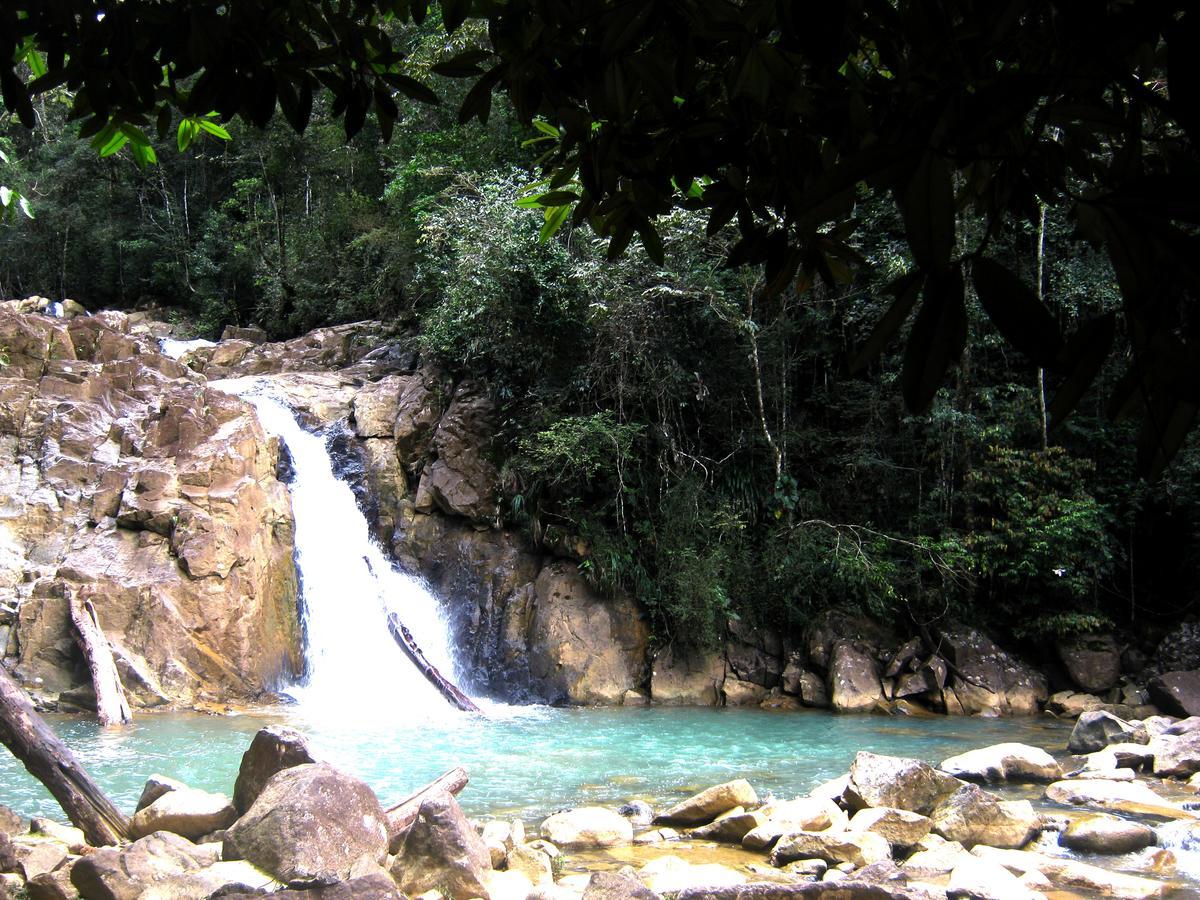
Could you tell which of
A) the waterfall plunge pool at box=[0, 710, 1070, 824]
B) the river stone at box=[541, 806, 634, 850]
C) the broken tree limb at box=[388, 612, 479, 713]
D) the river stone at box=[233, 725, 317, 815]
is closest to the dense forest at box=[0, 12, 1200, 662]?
the waterfall plunge pool at box=[0, 710, 1070, 824]

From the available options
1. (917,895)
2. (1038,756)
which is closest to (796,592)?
(1038,756)

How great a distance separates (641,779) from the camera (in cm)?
800

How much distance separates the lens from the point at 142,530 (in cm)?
1167

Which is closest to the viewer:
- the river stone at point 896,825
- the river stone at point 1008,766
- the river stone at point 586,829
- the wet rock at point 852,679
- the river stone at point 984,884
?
the river stone at point 984,884

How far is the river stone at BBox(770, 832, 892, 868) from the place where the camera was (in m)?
5.47

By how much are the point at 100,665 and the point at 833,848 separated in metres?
8.14

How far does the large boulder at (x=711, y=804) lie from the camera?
21.0 ft

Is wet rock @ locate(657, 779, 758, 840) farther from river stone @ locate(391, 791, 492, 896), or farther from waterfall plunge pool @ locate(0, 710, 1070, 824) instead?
river stone @ locate(391, 791, 492, 896)

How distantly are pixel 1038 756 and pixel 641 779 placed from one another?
330 centimetres

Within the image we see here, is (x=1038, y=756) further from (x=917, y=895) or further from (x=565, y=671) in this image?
(x=565, y=671)

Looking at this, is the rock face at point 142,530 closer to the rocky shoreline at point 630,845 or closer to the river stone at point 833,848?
the rocky shoreline at point 630,845

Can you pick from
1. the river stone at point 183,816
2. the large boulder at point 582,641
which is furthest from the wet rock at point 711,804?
the large boulder at point 582,641

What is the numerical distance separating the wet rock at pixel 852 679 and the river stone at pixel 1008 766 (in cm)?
394

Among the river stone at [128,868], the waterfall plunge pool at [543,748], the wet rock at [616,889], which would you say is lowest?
the waterfall plunge pool at [543,748]
